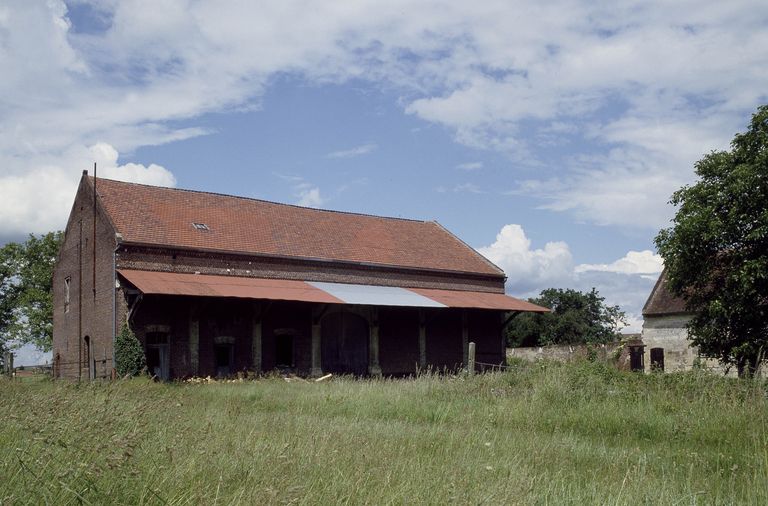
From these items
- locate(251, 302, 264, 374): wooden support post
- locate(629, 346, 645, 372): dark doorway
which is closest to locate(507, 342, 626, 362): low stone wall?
locate(629, 346, 645, 372): dark doorway

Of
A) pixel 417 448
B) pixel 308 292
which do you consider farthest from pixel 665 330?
pixel 417 448

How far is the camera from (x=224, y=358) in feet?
89.1

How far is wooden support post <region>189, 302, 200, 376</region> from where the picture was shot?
1024 inches

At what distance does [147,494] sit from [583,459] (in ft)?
Answer: 15.9

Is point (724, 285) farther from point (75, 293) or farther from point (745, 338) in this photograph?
point (75, 293)

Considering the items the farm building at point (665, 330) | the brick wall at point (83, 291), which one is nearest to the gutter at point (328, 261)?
the brick wall at point (83, 291)

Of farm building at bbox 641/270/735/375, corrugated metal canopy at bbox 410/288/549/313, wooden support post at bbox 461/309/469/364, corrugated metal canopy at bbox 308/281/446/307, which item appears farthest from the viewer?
wooden support post at bbox 461/309/469/364

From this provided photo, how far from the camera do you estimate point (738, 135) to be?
22.5 m

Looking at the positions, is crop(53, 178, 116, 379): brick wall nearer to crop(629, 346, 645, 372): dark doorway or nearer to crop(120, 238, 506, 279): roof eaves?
crop(120, 238, 506, 279): roof eaves

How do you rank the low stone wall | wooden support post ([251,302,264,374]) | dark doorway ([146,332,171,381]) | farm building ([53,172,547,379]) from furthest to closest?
1. the low stone wall
2. wooden support post ([251,302,264,374])
3. farm building ([53,172,547,379])
4. dark doorway ([146,332,171,381])

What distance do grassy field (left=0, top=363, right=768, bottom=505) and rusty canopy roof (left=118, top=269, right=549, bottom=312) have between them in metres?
12.5

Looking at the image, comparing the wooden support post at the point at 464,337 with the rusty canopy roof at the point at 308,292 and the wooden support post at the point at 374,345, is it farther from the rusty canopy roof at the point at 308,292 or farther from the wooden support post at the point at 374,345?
the wooden support post at the point at 374,345

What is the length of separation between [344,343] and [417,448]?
23.1m

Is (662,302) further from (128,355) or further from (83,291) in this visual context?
(83,291)
